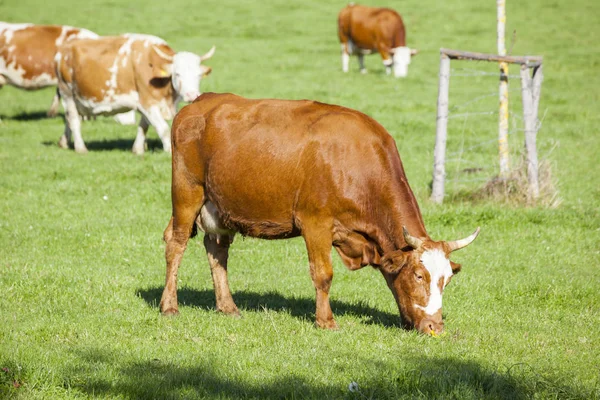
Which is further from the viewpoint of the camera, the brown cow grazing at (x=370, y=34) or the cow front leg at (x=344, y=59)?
the brown cow grazing at (x=370, y=34)

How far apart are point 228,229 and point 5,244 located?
3.89 m

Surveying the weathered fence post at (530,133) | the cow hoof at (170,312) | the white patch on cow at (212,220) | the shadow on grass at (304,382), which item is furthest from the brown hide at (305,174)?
the weathered fence post at (530,133)

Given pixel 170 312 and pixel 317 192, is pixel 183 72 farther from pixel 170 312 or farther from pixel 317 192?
pixel 317 192

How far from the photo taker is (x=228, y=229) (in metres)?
8.18

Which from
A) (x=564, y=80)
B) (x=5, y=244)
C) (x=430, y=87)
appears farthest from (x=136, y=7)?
(x=5, y=244)

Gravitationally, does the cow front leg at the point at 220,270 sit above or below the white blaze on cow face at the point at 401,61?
above

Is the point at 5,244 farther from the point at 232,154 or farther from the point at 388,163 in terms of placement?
the point at 388,163

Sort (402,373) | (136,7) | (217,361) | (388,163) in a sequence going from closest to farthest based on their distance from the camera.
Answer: (402,373)
(217,361)
(388,163)
(136,7)

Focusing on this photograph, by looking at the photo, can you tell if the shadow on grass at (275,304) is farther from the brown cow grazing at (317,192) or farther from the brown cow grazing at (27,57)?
the brown cow grazing at (27,57)

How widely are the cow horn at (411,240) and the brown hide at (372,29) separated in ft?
76.0

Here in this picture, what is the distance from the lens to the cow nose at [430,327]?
694 cm

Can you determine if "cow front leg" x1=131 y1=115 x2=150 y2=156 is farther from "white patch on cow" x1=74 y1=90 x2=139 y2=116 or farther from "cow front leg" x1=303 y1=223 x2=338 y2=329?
"cow front leg" x1=303 y1=223 x2=338 y2=329

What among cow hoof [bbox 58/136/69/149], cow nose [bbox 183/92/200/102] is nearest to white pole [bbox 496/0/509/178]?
cow nose [bbox 183/92/200/102]

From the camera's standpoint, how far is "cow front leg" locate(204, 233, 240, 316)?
812 cm
